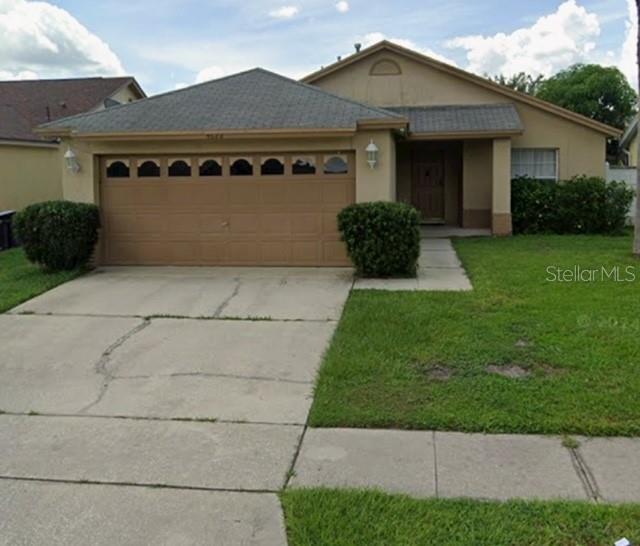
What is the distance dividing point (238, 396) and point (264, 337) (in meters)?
1.86

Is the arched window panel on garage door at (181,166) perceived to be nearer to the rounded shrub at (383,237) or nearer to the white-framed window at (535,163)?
the rounded shrub at (383,237)

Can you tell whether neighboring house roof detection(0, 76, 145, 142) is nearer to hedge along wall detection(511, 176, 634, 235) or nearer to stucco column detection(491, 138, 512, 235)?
stucco column detection(491, 138, 512, 235)

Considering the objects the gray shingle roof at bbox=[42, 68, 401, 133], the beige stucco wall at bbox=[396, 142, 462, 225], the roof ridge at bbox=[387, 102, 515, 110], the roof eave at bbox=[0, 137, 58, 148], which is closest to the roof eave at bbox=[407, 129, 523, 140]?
the roof ridge at bbox=[387, 102, 515, 110]

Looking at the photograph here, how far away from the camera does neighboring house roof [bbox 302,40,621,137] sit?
17609mm

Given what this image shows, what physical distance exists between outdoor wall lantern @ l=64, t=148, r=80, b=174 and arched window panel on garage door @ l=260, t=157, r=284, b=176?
3441 millimetres

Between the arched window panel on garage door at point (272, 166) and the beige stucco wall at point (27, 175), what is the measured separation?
9.28 m

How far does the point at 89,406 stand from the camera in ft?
17.3

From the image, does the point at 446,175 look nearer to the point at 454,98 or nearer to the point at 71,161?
the point at 454,98

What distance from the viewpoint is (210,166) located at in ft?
39.8

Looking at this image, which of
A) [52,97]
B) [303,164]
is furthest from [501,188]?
[52,97]

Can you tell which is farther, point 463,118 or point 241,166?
point 463,118

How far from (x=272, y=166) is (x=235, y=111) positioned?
1324 millimetres

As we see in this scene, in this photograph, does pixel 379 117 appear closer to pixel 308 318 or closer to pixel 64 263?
pixel 308 318

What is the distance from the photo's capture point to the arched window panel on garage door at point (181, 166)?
1217 cm
